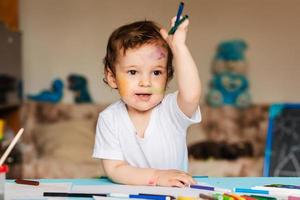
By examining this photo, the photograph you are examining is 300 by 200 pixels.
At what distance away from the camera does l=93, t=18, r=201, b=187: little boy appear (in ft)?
3.51

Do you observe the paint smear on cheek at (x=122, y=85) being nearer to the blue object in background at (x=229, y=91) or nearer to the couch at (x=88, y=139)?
the couch at (x=88, y=139)

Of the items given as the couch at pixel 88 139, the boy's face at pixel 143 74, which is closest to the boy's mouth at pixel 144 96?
the boy's face at pixel 143 74

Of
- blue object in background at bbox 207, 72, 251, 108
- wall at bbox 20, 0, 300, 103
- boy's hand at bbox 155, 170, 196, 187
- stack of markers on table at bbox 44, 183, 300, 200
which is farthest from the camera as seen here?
wall at bbox 20, 0, 300, 103

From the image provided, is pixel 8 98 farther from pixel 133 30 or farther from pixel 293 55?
pixel 133 30

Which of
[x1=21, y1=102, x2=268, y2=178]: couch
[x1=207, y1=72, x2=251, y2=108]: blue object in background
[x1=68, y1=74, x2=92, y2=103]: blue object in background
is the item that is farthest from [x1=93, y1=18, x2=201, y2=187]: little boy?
[x1=68, y1=74, x2=92, y2=103]: blue object in background

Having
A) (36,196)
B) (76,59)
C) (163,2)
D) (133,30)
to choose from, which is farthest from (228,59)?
(36,196)

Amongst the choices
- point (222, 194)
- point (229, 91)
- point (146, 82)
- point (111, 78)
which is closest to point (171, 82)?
point (229, 91)

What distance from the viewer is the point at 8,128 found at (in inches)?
137

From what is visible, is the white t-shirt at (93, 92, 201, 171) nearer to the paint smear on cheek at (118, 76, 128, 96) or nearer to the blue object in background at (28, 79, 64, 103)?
the paint smear on cheek at (118, 76, 128, 96)

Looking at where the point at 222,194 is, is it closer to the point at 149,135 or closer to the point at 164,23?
the point at 149,135

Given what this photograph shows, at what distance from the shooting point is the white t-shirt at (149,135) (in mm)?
1201

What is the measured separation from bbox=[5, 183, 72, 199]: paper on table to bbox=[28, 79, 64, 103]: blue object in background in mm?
2570

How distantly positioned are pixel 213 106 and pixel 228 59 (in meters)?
0.32

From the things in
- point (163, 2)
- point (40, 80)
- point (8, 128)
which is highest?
point (163, 2)
